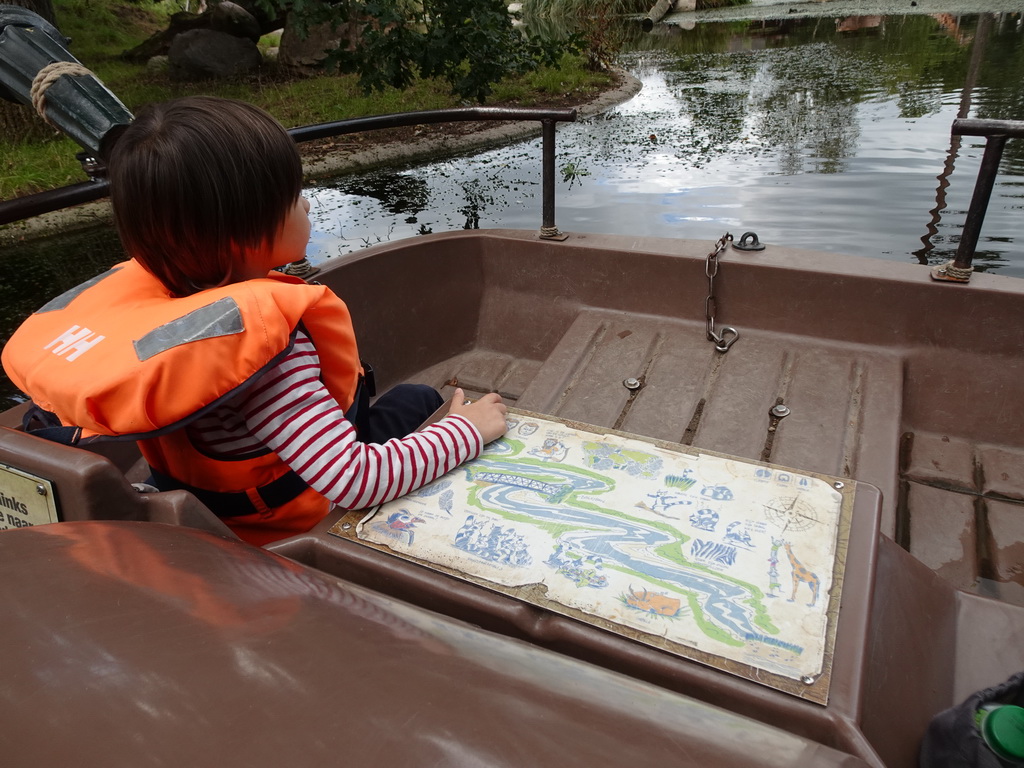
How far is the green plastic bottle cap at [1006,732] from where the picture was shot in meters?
0.90

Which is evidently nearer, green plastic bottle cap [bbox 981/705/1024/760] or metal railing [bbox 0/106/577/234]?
green plastic bottle cap [bbox 981/705/1024/760]

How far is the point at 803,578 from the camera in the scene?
38.3 inches

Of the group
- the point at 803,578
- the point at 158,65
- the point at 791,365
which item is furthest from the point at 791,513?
the point at 158,65

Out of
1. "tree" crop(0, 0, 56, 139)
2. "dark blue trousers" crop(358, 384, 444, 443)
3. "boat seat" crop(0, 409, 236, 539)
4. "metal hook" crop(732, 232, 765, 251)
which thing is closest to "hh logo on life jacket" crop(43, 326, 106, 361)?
"boat seat" crop(0, 409, 236, 539)

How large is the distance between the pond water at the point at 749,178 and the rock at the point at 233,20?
689cm

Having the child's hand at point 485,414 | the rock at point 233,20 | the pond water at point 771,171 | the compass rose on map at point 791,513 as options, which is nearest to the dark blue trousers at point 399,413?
the child's hand at point 485,414

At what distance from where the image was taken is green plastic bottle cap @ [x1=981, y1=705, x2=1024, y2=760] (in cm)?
90

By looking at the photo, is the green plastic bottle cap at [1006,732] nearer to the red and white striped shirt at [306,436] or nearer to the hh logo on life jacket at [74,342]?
the red and white striped shirt at [306,436]

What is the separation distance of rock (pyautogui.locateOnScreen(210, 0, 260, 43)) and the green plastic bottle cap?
44.1ft

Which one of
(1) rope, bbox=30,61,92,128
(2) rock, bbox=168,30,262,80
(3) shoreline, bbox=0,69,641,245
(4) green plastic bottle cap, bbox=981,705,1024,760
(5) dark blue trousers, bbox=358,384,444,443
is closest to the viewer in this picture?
(4) green plastic bottle cap, bbox=981,705,1024,760

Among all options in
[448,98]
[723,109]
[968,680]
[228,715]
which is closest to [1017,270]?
[968,680]

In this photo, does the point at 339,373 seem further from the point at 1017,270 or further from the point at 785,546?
the point at 1017,270

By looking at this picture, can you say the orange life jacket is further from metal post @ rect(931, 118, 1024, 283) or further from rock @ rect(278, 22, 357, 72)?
rock @ rect(278, 22, 357, 72)

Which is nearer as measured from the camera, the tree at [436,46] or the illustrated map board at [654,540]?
the illustrated map board at [654,540]
